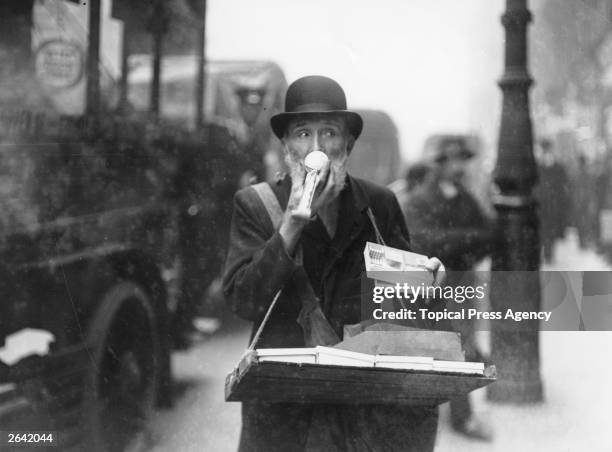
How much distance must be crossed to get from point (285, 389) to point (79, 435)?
68.6 inches

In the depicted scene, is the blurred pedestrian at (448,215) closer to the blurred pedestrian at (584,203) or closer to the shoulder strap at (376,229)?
the blurred pedestrian at (584,203)

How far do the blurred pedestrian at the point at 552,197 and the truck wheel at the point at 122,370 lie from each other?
189cm

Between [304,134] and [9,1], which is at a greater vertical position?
[9,1]

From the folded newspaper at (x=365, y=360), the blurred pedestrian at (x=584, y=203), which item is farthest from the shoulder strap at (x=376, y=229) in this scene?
the blurred pedestrian at (x=584, y=203)

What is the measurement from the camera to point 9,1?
4066 mm

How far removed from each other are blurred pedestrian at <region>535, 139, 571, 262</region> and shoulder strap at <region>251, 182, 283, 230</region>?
128cm

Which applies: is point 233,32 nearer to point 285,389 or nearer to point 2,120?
point 2,120

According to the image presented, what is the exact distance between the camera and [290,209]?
9.66 ft

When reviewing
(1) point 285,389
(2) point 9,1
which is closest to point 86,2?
(2) point 9,1

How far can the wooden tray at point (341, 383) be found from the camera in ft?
8.60

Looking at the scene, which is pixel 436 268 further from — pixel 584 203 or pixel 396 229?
→ pixel 584 203

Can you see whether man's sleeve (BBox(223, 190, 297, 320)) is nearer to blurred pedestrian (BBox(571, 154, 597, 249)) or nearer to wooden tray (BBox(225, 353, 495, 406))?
wooden tray (BBox(225, 353, 495, 406))

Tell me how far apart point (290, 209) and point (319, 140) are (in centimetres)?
35

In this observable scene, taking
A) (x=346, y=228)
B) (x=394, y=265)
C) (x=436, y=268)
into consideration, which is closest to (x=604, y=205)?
(x=436, y=268)
